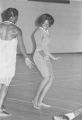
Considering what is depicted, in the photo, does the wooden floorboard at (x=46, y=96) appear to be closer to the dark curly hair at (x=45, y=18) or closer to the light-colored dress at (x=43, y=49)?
the light-colored dress at (x=43, y=49)

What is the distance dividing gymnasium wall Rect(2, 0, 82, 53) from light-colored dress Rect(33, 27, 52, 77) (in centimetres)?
961

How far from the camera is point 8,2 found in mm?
13930

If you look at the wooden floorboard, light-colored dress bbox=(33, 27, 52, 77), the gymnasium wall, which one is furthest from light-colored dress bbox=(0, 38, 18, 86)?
the gymnasium wall

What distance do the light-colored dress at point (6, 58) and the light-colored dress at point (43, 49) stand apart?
1.46ft

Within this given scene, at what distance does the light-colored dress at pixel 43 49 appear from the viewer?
473 cm

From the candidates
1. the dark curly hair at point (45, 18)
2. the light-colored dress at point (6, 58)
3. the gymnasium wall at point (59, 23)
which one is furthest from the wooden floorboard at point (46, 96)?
the gymnasium wall at point (59, 23)

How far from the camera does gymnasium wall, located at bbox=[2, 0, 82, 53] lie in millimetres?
14492

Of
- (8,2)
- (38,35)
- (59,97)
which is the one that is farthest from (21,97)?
(8,2)

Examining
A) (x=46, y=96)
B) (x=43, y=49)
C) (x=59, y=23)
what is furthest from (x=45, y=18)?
(x=59, y=23)

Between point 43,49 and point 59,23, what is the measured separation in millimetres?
10745

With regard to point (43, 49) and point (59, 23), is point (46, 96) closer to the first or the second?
point (43, 49)

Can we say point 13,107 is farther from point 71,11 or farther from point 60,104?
point 71,11

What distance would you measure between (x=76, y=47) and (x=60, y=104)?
10683mm

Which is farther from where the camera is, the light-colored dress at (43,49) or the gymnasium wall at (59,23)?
the gymnasium wall at (59,23)
